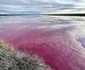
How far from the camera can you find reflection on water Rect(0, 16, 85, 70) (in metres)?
10.7

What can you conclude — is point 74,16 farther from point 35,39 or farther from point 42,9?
point 35,39

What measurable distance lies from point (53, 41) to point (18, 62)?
3.83 meters

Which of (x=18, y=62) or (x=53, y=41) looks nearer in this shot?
(x=18, y=62)

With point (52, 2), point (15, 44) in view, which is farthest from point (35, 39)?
point (52, 2)

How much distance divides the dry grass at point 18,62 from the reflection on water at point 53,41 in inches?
31.9

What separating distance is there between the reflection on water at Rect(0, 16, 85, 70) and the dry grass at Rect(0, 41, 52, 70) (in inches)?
31.9

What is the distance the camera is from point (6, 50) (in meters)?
10.0

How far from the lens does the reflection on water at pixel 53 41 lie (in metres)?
10.7

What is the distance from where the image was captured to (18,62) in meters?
9.12

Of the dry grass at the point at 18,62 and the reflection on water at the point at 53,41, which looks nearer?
the dry grass at the point at 18,62

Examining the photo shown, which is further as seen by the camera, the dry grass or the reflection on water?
the reflection on water

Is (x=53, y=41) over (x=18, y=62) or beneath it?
beneath

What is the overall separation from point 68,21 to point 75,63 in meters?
7.67

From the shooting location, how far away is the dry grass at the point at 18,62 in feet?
28.8
